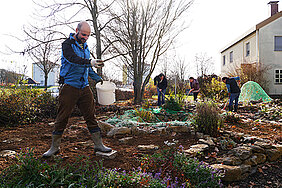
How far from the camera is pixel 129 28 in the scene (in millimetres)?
8258

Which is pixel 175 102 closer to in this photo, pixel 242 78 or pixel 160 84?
pixel 160 84

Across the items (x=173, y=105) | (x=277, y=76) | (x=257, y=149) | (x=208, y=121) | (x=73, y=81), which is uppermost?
(x=277, y=76)

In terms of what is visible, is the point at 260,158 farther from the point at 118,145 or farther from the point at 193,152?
the point at 118,145

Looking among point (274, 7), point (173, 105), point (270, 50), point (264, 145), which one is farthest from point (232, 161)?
point (274, 7)

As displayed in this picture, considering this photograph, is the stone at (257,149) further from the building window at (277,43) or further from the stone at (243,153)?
the building window at (277,43)

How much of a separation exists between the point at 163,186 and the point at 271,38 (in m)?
15.5

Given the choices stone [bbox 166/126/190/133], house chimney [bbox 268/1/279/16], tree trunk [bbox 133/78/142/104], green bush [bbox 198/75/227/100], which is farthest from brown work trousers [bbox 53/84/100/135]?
house chimney [bbox 268/1/279/16]

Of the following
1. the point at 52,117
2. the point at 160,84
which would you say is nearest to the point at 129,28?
the point at 160,84

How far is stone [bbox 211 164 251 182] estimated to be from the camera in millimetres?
2482

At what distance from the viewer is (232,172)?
2500mm

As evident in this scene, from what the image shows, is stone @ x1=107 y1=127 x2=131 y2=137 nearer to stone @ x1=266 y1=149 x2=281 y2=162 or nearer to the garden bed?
the garden bed

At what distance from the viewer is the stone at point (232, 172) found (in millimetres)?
2482

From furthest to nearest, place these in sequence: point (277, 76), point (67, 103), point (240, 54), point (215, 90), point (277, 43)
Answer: point (240, 54) → point (277, 43) → point (277, 76) → point (215, 90) → point (67, 103)

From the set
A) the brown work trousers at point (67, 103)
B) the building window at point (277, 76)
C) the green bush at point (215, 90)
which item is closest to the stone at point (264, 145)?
the brown work trousers at point (67, 103)
